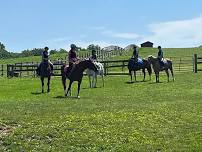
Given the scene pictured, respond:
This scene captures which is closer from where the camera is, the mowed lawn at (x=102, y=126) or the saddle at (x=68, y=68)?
the mowed lawn at (x=102, y=126)

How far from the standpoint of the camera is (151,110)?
20.3m

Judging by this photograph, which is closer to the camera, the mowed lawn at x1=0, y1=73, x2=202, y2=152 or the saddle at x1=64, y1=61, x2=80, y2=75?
the mowed lawn at x1=0, y1=73, x2=202, y2=152

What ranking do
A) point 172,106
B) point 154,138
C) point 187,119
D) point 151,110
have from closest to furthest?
point 154,138 → point 187,119 → point 151,110 → point 172,106

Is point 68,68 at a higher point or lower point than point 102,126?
higher

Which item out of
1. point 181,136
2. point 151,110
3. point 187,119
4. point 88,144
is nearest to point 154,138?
point 181,136

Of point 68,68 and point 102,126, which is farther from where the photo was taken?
point 68,68

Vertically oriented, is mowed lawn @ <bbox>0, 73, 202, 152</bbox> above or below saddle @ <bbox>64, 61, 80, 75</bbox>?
below

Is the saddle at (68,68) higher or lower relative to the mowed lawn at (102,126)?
higher

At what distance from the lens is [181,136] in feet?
50.2

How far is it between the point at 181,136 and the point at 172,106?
6.43m

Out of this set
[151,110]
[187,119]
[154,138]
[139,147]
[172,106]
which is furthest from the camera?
[172,106]

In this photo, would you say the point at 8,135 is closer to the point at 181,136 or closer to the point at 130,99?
the point at 181,136

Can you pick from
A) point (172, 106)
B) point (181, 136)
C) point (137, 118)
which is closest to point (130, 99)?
point (172, 106)

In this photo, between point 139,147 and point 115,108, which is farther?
point 115,108
